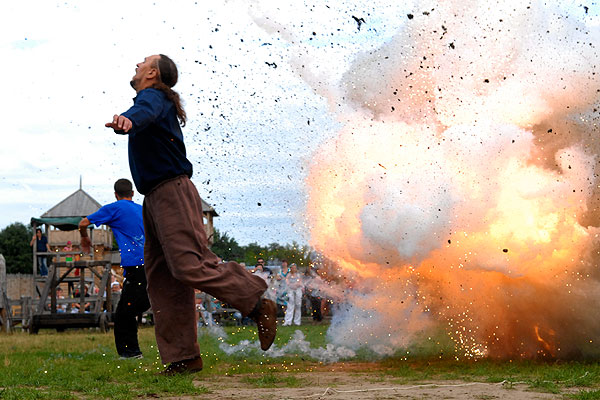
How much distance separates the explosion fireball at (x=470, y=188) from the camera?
743 centimetres

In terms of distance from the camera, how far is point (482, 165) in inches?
295

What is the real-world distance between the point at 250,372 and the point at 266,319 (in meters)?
1.57

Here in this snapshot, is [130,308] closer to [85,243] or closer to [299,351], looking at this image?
[85,243]

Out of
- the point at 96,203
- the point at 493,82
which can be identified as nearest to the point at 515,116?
the point at 493,82

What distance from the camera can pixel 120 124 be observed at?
15.9 feet

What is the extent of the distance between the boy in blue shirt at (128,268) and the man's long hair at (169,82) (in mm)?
2733

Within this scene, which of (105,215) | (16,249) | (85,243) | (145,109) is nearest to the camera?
(145,109)

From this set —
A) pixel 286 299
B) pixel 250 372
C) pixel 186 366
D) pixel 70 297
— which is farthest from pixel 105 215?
pixel 70 297

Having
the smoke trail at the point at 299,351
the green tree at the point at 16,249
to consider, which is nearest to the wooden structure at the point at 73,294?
the smoke trail at the point at 299,351

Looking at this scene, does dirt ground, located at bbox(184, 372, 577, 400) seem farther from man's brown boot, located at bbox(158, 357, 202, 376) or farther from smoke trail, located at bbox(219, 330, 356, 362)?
smoke trail, located at bbox(219, 330, 356, 362)

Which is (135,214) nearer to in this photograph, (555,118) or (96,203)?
(555,118)

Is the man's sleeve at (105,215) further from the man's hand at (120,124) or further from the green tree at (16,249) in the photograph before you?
the green tree at (16,249)

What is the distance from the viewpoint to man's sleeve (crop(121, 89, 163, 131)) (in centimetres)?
508

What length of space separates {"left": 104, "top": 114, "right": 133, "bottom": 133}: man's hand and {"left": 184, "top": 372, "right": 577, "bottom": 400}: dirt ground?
1.75 meters
